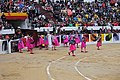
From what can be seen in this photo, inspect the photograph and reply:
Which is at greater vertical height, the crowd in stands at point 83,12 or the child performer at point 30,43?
the crowd in stands at point 83,12

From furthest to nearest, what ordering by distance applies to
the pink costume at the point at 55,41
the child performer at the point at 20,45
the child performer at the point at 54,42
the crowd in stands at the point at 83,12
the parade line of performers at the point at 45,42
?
the crowd in stands at the point at 83,12, the pink costume at the point at 55,41, the child performer at the point at 54,42, the child performer at the point at 20,45, the parade line of performers at the point at 45,42

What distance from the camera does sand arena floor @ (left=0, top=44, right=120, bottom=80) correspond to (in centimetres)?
1852

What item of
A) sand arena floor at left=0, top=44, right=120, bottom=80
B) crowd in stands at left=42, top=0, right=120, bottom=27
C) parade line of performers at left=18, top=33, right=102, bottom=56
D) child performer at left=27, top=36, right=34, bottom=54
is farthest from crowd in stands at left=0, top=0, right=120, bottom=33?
sand arena floor at left=0, top=44, right=120, bottom=80

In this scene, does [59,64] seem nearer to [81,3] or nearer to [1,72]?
[1,72]

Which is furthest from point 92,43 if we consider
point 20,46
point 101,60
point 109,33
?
point 101,60

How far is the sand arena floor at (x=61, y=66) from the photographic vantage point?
18516mm

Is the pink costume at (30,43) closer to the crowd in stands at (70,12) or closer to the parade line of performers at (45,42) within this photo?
the parade line of performers at (45,42)

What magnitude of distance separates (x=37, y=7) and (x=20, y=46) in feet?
35.9

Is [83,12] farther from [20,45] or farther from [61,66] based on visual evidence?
[61,66]

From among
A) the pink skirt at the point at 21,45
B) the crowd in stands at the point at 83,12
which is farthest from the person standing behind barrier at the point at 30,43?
the crowd in stands at the point at 83,12

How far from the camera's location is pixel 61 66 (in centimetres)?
2208

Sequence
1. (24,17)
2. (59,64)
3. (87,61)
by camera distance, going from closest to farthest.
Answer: (59,64) → (87,61) → (24,17)

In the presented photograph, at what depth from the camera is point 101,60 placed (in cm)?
2502

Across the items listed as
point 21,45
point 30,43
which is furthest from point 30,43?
point 21,45
